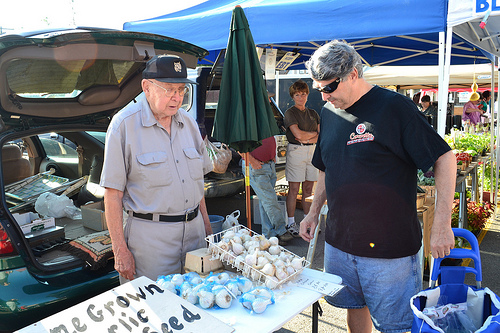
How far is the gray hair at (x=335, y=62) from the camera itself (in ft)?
6.24

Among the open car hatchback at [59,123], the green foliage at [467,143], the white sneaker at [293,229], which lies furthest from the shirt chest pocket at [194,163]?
the green foliage at [467,143]

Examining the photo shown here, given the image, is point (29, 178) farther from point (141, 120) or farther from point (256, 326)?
point (256, 326)

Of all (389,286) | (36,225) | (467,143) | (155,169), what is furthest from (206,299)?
(467,143)

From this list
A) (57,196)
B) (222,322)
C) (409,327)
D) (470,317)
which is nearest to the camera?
(222,322)

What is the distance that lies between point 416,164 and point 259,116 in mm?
1461

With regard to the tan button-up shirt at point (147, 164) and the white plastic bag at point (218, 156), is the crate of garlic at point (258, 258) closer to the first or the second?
the tan button-up shirt at point (147, 164)

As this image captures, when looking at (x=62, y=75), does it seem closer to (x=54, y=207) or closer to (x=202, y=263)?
(x=54, y=207)

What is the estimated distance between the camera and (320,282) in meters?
1.96

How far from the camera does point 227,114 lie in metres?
3.12

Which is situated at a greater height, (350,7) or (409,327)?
(350,7)

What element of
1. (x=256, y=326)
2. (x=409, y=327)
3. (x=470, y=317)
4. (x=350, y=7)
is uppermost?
(x=350, y=7)

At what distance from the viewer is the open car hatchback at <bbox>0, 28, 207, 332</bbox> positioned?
226 cm

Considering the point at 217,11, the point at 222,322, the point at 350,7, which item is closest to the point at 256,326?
the point at 222,322

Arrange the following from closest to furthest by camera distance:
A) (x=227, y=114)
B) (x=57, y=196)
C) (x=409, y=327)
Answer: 1. (x=409, y=327)
2. (x=227, y=114)
3. (x=57, y=196)
